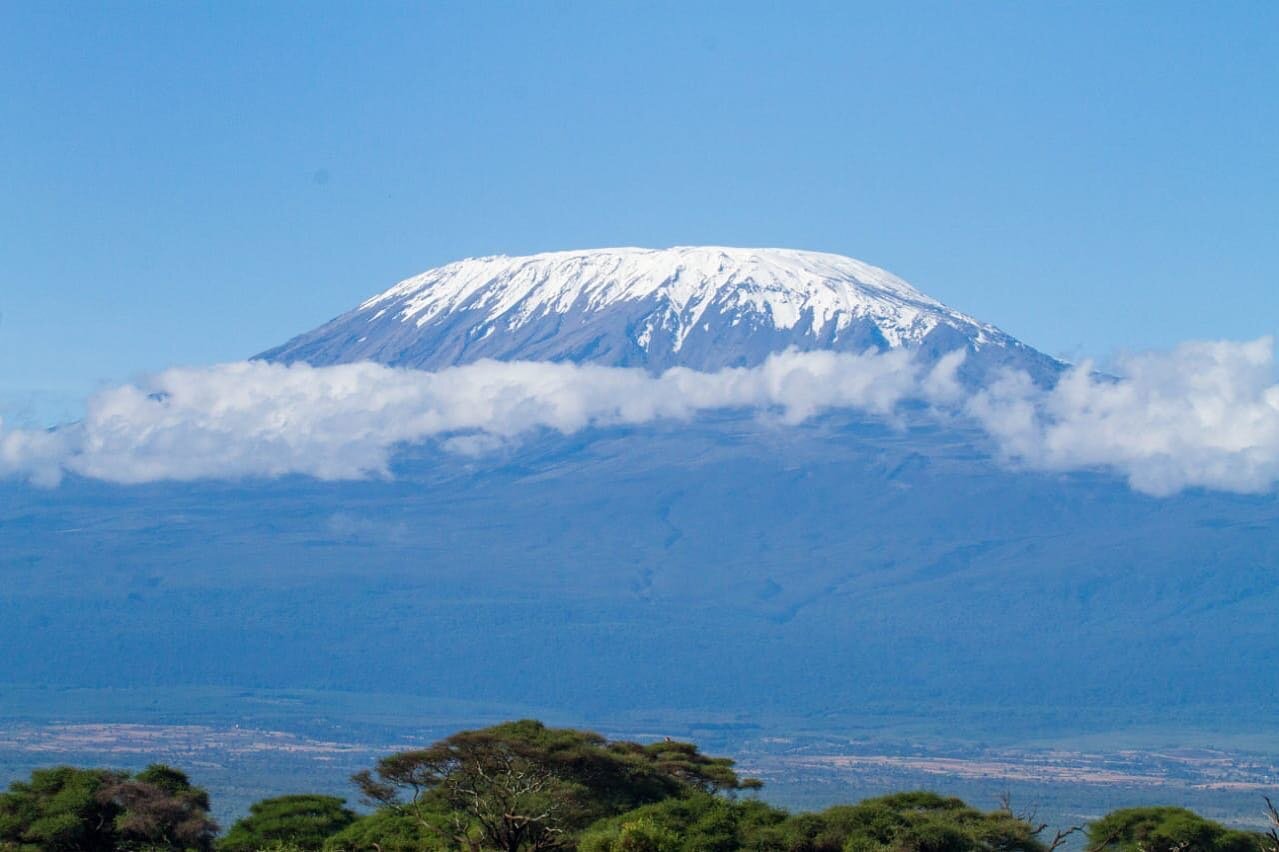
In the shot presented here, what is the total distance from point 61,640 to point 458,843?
4734 inches

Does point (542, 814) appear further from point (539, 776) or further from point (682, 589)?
point (682, 589)

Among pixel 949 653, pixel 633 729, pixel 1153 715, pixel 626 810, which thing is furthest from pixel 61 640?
pixel 626 810

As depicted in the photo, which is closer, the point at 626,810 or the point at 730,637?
the point at 626,810

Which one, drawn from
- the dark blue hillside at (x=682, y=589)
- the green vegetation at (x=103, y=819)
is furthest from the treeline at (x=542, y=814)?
the dark blue hillside at (x=682, y=589)

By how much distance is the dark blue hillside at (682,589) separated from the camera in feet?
458

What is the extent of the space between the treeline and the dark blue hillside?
8830 centimetres

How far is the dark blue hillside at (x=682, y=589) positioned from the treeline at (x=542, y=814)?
88295mm

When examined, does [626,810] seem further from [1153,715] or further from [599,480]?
[599,480]

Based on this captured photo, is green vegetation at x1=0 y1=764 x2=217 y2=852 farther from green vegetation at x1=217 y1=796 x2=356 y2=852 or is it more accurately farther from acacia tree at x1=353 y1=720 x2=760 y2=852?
acacia tree at x1=353 y1=720 x2=760 y2=852

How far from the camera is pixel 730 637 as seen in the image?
5906 inches

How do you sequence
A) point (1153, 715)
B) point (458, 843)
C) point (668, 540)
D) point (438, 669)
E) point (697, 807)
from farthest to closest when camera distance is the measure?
point (668, 540)
point (438, 669)
point (1153, 715)
point (697, 807)
point (458, 843)

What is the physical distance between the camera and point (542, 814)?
33188mm

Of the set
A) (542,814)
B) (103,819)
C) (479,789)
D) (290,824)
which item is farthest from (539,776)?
(103,819)

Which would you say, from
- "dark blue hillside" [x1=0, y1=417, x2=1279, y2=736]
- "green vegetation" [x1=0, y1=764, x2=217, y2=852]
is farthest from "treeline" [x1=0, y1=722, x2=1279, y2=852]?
"dark blue hillside" [x1=0, y1=417, x2=1279, y2=736]
